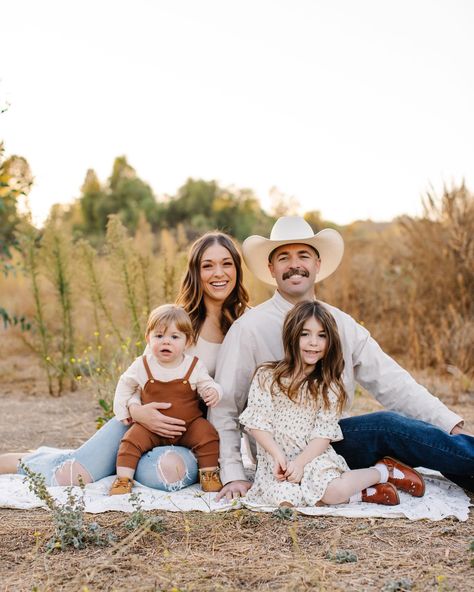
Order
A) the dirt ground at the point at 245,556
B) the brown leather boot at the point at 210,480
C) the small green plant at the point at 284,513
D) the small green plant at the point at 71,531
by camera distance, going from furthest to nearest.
Result: the brown leather boot at the point at 210,480 → the small green plant at the point at 284,513 → the small green plant at the point at 71,531 → the dirt ground at the point at 245,556

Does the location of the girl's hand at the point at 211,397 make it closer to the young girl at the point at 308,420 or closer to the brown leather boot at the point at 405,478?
the young girl at the point at 308,420

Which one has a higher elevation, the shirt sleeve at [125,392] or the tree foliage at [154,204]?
the tree foliage at [154,204]

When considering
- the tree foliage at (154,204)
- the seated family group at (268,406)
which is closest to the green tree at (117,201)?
the tree foliage at (154,204)

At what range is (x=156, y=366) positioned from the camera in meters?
4.21

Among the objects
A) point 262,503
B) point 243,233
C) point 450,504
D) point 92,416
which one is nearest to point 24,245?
point 92,416

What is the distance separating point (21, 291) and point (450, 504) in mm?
9325

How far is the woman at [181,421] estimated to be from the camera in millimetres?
4074

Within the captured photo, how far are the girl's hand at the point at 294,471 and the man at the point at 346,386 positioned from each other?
33cm

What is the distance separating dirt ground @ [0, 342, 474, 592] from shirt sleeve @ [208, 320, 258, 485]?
0.56 metres

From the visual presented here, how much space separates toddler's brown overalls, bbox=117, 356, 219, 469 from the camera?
4113 millimetres

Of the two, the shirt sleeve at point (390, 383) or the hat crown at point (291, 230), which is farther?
the hat crown at point (291, 230)

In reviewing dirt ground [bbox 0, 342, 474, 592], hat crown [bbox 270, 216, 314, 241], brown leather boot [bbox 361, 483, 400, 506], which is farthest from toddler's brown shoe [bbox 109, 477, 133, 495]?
hat crown [bbox 270, 216, 314, 241]

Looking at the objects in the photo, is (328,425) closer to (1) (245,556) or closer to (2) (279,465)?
(2) (279,465)

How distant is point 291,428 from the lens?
386cm
